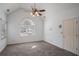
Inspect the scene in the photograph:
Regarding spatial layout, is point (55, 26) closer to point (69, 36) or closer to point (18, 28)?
point (69, 36)

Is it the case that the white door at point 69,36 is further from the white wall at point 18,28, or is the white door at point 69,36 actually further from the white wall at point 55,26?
the white wall at point 18,28

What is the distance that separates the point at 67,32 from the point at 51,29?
2.14 feet

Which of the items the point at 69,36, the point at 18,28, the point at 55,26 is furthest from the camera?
the point at 55,26

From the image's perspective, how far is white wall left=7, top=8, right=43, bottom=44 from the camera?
2.51 meters

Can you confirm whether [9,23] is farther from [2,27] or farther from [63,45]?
Answer: [63,45]

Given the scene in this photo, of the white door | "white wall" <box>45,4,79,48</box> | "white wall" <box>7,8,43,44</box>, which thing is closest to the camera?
"white wall" <box>7,8,43,44</box>

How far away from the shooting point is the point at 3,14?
253cm

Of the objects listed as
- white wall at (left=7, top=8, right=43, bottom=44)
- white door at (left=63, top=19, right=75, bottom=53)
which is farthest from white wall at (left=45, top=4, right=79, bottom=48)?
white wall at (left=7, top=8, right=43, bottom=44)

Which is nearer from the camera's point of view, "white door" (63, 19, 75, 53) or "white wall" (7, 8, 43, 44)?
"white wall" (7, 8, 43, 44)

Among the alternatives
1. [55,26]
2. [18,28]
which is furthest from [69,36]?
[18,28]

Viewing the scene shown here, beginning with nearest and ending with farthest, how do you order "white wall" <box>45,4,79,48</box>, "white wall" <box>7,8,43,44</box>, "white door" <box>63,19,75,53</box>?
"white wall" <box>7,8,43,44</box>, "white door" <box>63,19,75,53</box>, "white wall" <box>45,4,79,48</box>

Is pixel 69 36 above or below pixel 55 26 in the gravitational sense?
below

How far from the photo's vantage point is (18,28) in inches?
97.9

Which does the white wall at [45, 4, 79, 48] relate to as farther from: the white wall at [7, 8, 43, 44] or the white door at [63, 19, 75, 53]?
the white wall at [7, 8, 43, 44]
